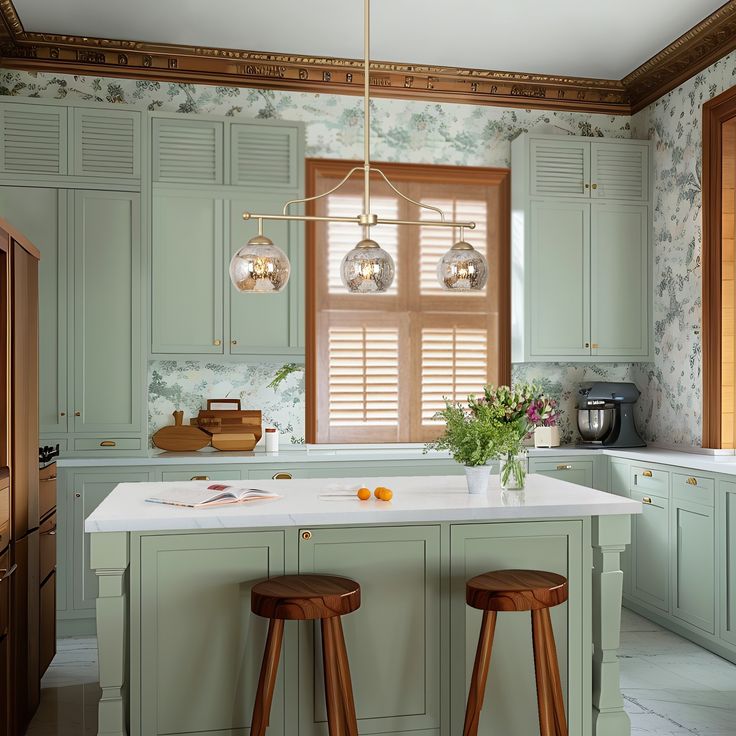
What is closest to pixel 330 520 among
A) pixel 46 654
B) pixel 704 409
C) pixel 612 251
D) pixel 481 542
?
pixel 481 542

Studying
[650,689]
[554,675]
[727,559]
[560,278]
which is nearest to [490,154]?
[560,278]

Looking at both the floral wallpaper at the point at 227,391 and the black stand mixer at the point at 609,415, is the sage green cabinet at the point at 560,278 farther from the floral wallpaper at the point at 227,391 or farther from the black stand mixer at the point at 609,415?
the floral wallpaper at the point at 227,391

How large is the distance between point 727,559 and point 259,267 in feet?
8.68

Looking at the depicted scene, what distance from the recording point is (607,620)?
304 centimetres

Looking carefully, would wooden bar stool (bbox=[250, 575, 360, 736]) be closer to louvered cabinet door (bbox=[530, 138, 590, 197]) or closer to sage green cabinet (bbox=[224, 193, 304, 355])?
sage green cabinet (bbox=[224, 193, 304, 355])

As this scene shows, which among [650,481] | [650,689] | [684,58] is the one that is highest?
[684,58]

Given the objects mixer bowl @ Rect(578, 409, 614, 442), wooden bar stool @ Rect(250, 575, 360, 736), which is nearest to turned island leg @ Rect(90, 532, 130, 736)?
wooden bar stool @ Rect(250, 575, 360, 736)

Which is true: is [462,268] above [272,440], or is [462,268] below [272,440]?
above

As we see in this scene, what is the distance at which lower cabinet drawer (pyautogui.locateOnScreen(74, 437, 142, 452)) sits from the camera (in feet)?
14.8

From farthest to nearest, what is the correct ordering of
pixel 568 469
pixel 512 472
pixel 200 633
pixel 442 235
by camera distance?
pixel 442 235 → pixel 568 469 → pixel 512 472 → pixel 200 633

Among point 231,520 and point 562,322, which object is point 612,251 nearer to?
point 562,322

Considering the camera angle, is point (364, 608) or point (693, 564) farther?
point (693, 564)

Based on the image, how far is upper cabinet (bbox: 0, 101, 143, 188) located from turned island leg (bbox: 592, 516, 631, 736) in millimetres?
3084

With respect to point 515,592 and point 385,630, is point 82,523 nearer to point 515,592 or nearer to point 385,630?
point 385,630
